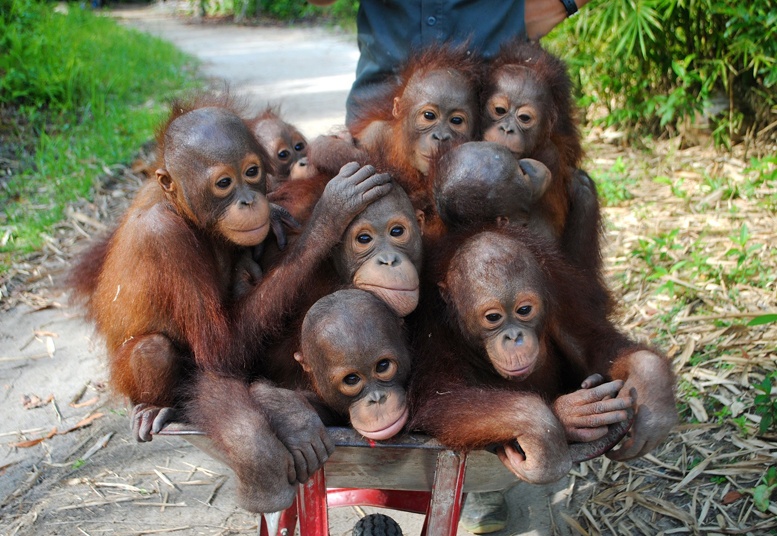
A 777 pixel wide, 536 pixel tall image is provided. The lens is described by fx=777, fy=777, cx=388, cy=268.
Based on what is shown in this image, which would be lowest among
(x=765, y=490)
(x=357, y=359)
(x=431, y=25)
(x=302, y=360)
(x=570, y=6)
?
(x=765, y=490)

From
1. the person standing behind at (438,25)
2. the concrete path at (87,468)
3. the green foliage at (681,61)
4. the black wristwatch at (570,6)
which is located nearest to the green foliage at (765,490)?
the concrete path at (87,468)

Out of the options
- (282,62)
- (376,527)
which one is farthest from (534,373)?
(282,62)

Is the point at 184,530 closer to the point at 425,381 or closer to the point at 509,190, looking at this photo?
the point at 425,381

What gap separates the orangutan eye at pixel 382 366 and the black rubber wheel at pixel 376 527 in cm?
46

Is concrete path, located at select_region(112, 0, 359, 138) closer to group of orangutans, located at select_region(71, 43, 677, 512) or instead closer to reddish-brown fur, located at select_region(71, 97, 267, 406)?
group of orangutans, located at select_region(71, 43, 677, 512)

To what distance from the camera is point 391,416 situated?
1.91m

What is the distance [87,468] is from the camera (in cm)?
324

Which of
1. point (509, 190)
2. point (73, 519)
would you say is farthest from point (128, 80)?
point (509, 190)

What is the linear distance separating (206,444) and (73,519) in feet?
4.56

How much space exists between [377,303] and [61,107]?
5998 mm

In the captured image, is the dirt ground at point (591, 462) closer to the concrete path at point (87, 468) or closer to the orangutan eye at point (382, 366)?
the concrete path at point (87, 468)

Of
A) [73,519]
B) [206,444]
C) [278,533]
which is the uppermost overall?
[206,444]

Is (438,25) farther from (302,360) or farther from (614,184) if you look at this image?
(614,184)

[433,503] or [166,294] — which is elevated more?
[166,294]
